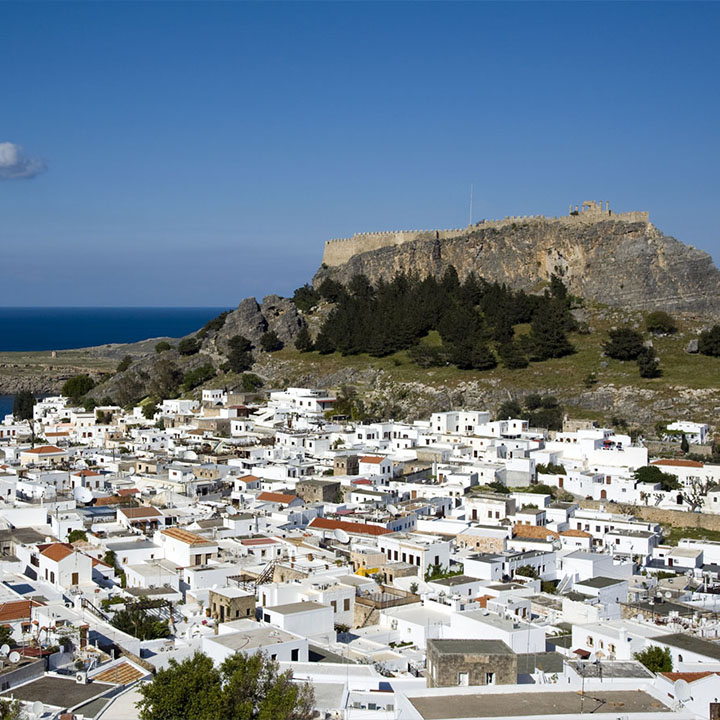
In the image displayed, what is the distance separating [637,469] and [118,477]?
1412cm

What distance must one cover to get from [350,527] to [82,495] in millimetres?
7121

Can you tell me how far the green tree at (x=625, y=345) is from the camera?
3850 cm

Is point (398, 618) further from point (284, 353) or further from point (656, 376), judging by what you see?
point (284, 353)

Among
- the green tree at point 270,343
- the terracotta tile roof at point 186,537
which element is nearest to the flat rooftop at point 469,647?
the terracotta tile roof at point 186,537

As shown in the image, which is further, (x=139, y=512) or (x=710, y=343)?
(x=710, y=343)

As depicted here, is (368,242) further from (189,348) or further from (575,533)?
(575,533)

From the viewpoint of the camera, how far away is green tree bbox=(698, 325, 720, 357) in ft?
126

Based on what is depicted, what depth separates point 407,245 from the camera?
52562 mm

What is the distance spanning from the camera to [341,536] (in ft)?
70.0

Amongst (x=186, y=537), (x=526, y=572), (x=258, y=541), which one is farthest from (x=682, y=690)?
(x=186, y=537)

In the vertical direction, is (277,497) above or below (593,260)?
below

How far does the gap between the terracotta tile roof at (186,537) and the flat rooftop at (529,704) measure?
9609mm

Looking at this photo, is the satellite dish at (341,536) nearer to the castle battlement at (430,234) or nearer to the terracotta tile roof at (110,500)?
the terracotta tile roof at (110,500)

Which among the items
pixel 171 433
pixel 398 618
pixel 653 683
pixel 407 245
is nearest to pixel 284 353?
pixel 407 245
